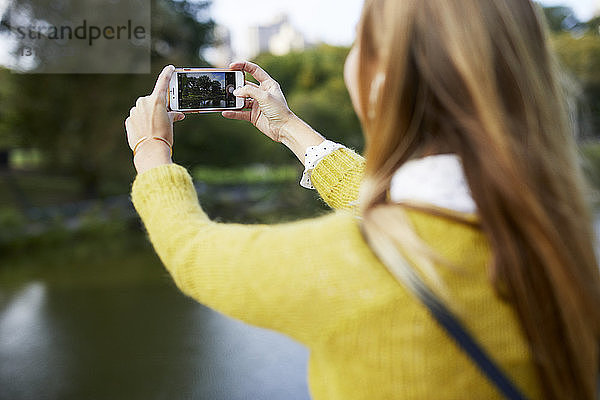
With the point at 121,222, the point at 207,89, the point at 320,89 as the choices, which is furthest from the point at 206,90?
the point at 320,89

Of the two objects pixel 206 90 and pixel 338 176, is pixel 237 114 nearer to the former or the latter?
pixel 206 90

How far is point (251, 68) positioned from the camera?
778mm

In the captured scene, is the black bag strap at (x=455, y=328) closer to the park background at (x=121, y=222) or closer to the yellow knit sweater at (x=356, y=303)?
the yellow knit sweater at (x=356, y=303)

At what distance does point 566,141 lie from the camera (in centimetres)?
46

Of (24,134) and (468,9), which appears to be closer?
(468,9)

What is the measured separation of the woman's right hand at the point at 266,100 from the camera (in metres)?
0.77

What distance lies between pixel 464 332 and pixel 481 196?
Answer: 0.32ft

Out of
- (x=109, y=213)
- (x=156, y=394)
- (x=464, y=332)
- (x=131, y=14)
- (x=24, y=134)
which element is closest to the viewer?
(x=464, y=332)

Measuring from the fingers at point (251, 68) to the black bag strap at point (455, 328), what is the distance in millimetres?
438

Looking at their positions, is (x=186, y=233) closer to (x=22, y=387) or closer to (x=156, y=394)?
(x=156, y=394)

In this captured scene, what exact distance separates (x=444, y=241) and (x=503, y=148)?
0.08 metres

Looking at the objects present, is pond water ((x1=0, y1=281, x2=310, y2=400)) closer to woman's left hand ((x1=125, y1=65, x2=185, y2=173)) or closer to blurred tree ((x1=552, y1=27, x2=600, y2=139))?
woman's left hand ((x1=125, y1=65, x2=185, y2=173))

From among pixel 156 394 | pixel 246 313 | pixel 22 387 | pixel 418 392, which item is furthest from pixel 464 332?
pixel 22 387

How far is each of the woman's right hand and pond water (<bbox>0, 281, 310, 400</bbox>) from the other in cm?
188
